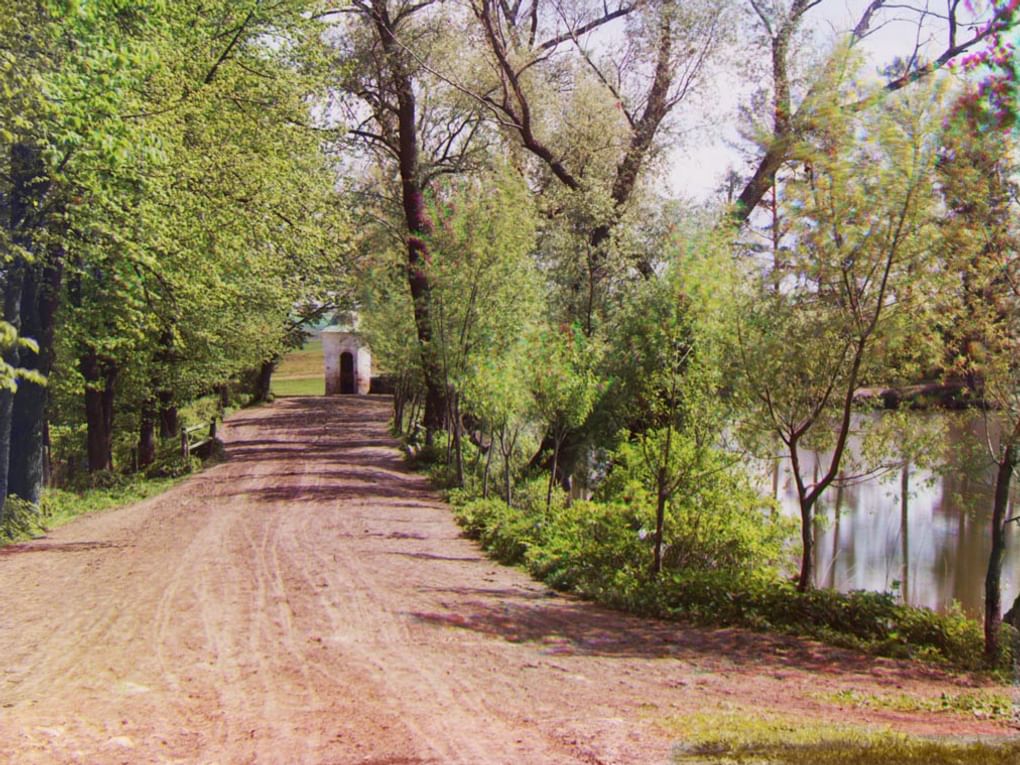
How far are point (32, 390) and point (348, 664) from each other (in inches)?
407

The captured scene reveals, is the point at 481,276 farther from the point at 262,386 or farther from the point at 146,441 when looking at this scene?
the point at 262,386

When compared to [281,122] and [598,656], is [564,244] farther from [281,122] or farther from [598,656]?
[598,656]

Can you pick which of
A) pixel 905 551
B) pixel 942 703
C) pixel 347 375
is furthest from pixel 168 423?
pixel 347 375

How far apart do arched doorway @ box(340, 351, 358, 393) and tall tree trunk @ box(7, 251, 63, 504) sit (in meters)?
42.4

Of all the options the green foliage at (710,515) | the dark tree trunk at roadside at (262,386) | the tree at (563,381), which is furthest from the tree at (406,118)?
the dark tree trunk at roadside at (262,386)

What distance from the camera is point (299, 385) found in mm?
77250

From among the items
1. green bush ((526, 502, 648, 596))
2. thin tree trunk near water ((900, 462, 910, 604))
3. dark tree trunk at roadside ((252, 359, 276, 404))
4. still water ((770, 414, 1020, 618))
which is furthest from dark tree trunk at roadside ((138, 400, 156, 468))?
dark tree trunk at roadside ((252, 359, 276, 404))

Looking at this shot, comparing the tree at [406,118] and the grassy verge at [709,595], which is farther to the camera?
the tree at [406,118]

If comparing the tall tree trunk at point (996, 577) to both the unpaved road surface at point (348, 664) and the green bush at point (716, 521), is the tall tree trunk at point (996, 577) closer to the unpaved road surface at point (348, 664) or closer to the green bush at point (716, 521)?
the unpaved road surface at point (348, 664)

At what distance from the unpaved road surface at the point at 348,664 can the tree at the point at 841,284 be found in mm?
2696

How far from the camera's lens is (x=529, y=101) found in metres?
22.0

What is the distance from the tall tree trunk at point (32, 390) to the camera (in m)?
14.1

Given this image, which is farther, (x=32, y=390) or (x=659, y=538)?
(x=32, y=390)

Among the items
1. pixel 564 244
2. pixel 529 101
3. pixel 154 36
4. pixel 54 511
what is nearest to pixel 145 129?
pixel 154 36
